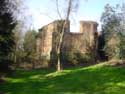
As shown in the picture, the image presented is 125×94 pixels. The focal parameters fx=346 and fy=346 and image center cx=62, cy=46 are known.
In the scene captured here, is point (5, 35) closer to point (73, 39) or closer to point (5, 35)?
point (5, 35)

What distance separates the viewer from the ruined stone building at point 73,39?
48.5 m

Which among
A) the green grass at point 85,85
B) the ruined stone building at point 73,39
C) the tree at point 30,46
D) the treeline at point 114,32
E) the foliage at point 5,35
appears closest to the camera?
the green grass at point 85,85

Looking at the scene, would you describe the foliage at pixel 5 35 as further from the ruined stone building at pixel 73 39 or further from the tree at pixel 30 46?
the tree at pixel 30 46

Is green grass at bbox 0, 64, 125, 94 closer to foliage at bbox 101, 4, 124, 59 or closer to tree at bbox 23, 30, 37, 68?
foliage at bbox 101, 4, 124, 59

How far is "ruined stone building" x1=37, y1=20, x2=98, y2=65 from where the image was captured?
48500 millimetres

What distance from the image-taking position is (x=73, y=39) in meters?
49.2

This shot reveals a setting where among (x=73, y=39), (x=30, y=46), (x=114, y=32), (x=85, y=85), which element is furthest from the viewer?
(x=30, y=46)

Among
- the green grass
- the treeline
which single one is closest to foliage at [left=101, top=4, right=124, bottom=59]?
the treeline

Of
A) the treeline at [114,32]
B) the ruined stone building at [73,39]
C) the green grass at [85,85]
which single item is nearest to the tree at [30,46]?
the ruined stone building at [73,39]

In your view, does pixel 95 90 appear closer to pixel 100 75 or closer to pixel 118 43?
pixel 100 75

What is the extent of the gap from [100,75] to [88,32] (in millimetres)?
26158

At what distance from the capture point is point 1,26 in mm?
27094

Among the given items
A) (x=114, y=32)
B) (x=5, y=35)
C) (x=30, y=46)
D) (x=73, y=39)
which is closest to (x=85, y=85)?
(x=5, y=35)

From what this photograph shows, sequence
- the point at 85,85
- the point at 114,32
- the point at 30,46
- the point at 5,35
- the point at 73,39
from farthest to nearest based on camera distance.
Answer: the point at 30,46, the point at 73,39, the point at 114,32, the point at 5,35, the point at 85,85
